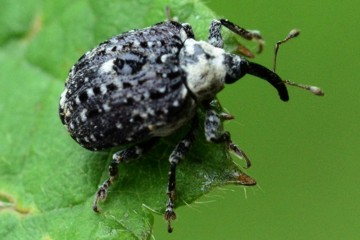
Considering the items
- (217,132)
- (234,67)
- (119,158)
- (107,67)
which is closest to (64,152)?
(119,158)

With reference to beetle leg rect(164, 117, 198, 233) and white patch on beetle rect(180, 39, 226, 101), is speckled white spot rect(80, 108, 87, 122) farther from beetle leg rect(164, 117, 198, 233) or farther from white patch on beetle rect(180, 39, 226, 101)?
white patch on beetle rect(180, 39, 226, 101)

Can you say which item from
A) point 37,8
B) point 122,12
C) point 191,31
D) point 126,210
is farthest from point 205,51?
point 37,8

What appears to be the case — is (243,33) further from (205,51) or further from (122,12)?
(122,12)

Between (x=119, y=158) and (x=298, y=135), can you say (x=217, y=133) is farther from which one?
(x=298, y=135)

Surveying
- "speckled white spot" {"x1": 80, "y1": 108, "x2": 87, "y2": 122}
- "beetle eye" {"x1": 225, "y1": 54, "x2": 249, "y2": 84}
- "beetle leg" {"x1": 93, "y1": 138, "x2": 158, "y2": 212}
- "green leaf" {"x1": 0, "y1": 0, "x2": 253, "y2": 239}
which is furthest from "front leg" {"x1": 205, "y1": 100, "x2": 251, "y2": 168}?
"speckled white spot" {"x1": 80, "y1": 108, "x2": 87, "y2": 122}

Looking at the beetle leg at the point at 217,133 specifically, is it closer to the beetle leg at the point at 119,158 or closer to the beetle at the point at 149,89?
the beetle at the point at 149,89

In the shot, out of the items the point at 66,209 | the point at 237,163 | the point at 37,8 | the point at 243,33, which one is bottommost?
the point at 66,209

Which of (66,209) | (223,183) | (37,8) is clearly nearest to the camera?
(223,183)
